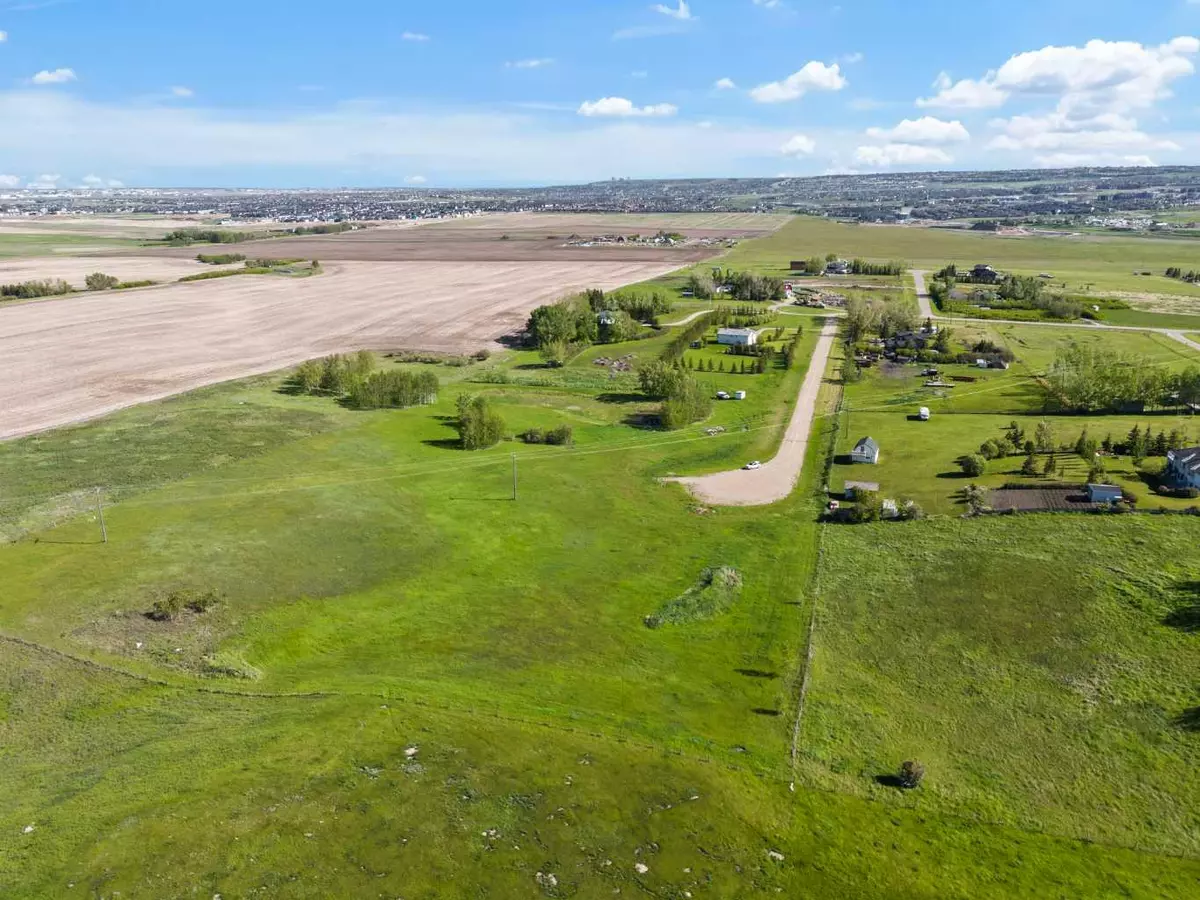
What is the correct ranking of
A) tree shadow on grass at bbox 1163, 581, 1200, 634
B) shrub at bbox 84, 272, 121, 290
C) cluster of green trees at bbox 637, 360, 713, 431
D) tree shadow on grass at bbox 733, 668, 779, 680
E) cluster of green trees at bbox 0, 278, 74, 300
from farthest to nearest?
shrub at bbox 84, 272, 121, 290 → cluster of green trees at bbox 0, 278, 74, 300 → cluster of green trees at bbox 637, 360, 713, 431 → tree shadow on grass at bbox 1163, 581, 1200, 634 → tree shadow on grass at bbox 733, 668, 779, 680

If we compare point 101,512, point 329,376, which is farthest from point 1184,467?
point 329,376

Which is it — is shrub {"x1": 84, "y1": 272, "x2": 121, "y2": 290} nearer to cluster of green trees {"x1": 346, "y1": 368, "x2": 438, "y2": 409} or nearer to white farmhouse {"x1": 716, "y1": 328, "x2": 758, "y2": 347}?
cluster of green trees {"x1": 346, "y1": 368, "x2": 438, "y2": 409}

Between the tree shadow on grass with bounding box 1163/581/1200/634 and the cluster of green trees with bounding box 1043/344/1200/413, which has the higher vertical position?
the cluster of green trees with bounding box 1043/344/1200/413

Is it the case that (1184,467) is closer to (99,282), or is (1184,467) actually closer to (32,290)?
(32,290)

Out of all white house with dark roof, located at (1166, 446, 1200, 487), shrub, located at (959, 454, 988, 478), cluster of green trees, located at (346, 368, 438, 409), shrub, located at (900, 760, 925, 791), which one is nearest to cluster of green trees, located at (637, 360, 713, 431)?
cluster of green trees, located at (346, 368, 438, 409)

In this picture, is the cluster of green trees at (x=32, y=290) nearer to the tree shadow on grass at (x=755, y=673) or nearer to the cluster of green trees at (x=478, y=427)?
the cluster of green trees at (x=478, y=427)

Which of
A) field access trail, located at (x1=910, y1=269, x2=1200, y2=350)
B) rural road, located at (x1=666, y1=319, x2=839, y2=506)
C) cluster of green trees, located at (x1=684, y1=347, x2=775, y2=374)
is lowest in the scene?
rural road, located at (x1=666, y1=319, x2=839, y2=506)

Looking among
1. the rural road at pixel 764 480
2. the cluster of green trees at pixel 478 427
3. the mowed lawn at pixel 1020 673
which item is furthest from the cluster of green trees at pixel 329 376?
the mowed lawn at pixel 1020 673
